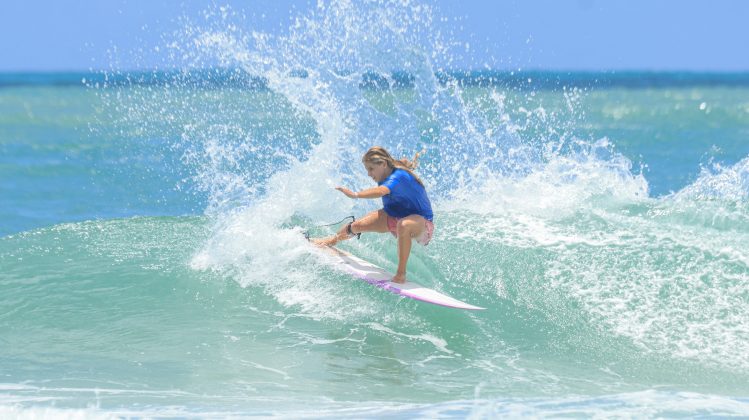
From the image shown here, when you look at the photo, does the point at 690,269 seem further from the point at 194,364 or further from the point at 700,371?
the point at 194,364

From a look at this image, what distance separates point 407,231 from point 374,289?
711 millimetres

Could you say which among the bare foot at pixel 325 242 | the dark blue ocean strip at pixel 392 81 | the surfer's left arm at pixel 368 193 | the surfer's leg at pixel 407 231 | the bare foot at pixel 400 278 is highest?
the dark blue ocean strip at pixel 392 81

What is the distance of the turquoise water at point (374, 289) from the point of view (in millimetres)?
6348

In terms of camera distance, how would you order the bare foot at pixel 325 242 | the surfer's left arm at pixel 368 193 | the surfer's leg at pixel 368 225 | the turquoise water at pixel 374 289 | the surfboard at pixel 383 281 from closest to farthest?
1. the turquoise water at pixel 374 289
2. the surfer's left arm at pixel 368 193
3. the surfboard at pixel 383 281
4. the surfer's leg at pixel 368 225
5. the bare foot at pixel 325 242

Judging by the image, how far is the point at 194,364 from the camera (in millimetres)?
6805

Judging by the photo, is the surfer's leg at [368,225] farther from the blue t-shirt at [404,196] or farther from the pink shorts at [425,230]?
the blue t-shirt at [404,196]

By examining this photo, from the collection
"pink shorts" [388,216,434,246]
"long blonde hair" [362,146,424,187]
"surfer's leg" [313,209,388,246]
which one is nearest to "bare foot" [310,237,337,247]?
"surfer's leg" [313,209,388,246]

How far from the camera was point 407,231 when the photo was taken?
760 cm

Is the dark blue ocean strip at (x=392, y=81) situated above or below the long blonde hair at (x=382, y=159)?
above

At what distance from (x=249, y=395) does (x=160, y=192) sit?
8429mm

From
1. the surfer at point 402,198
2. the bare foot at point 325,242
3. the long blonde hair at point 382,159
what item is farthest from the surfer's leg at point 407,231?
the bare foot at point 325,242

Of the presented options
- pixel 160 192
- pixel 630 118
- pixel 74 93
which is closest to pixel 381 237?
pixel 160 192

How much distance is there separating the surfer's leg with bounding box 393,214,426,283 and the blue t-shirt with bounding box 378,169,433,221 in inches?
2.8

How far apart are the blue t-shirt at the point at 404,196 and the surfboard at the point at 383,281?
60 centimetres
